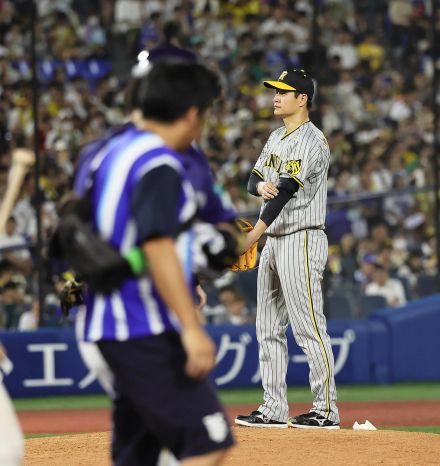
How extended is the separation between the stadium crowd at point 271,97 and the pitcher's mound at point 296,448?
574 cm

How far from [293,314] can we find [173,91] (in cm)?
375

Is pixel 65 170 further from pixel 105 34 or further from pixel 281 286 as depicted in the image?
pixel 281 286

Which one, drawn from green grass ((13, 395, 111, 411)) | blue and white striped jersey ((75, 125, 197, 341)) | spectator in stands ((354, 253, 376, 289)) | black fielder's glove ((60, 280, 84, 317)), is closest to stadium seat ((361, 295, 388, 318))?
spectator in stands ((354, 253, 376, 289))

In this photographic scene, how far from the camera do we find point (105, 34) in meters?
19.2

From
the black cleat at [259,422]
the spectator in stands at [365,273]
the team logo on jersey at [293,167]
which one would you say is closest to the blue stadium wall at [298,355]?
the spectator in stands at [365,273]

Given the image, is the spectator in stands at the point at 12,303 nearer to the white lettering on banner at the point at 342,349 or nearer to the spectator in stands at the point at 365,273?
the white lettering on banner at the point at 342,349

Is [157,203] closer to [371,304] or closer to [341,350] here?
[341,350]

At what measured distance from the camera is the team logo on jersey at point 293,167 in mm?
7277

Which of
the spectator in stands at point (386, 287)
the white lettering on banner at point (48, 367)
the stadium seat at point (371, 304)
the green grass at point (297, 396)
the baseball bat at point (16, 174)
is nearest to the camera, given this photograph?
the baseball bat at point (16, 174)

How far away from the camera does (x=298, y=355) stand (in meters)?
11.8

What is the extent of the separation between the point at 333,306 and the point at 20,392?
3221mm

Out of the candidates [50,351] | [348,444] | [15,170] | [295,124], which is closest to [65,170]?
[50,351]

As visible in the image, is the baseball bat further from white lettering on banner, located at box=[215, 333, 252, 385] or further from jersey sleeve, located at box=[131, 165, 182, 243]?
white lettering on banner, located at box=[215, 333, 252, 385]

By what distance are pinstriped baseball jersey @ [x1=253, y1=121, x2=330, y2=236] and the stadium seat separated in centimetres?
530
